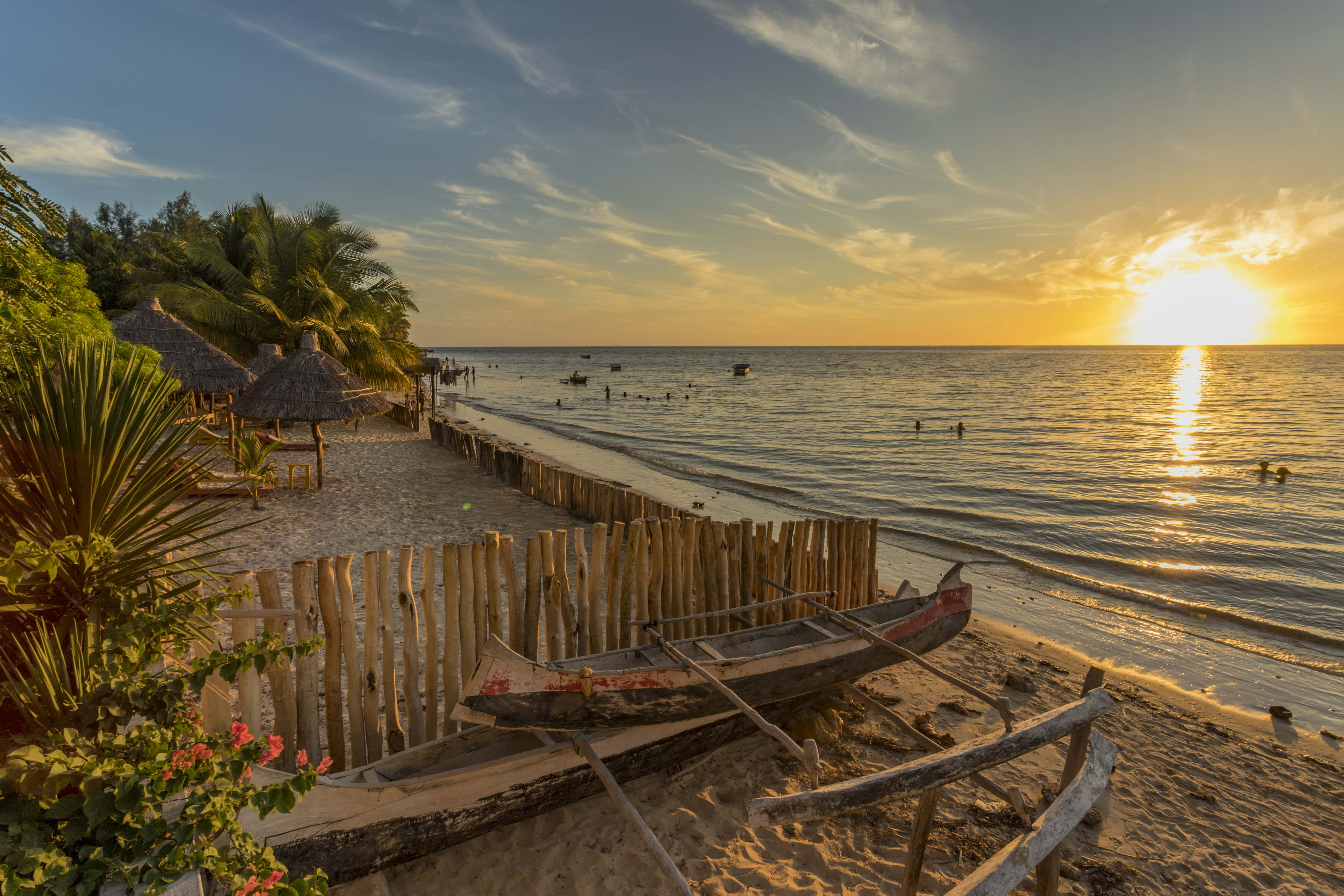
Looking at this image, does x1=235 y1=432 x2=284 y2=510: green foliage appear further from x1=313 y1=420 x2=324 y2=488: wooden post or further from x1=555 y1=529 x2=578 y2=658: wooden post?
x1=555 y1=529 x2=578 y2=658: wooden post

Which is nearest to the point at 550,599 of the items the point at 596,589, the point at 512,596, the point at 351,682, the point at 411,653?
the point at 512,596

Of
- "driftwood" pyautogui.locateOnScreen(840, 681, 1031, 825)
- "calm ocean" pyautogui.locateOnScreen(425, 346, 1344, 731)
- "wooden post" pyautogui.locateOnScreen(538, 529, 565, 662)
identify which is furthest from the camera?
"calm ocean" pyautogui.locateOnScreen(425, 346, 1344, 731)

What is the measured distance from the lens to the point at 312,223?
22.9m

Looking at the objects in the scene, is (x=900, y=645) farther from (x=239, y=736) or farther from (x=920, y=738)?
(x=239, y=736)

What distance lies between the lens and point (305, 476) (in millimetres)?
12680

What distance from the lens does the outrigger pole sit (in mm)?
3643

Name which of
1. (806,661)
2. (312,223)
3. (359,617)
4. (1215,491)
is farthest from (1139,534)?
(312,223)

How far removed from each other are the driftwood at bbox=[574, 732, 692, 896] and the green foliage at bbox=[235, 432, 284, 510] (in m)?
8.54

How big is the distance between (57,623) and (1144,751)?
25.8 ft

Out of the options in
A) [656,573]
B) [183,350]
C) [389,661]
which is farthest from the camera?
[183,350]

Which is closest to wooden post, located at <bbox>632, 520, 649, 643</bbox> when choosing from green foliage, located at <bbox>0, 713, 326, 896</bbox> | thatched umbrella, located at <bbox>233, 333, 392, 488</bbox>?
green foliage, located at <bbox>0, 713, 326, 896</bbox>

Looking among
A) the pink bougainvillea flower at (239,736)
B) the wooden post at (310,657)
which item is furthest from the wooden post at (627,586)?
the pink bougainvillea flower at (239,736)

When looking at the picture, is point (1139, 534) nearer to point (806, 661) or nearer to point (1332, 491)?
point (1332, 491)

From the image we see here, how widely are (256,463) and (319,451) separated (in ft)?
4.55
